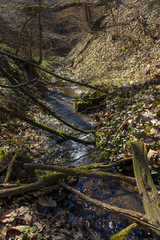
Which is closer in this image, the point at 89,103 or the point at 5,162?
the point at 5,162

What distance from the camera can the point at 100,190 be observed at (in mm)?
3830

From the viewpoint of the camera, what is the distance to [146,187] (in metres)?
2.59

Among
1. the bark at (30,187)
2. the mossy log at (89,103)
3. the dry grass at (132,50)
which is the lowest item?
the bark at (30,187)

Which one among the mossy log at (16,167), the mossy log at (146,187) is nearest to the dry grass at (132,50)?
the mossy log at (146,187)

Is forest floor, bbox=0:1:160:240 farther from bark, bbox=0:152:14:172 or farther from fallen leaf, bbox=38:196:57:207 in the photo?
bark, bbox=0:152:14:172

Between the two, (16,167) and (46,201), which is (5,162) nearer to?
(16,167)

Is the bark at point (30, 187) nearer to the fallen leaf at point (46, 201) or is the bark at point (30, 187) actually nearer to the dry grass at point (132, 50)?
the fallen leaf at point (46, 201)

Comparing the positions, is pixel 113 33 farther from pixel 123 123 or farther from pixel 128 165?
pixel 128 165

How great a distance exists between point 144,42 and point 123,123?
504 centimetres

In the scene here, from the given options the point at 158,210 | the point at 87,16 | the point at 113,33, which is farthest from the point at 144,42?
the point at 87,16

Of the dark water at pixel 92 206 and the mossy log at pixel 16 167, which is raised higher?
the mossy log at pixel 16 167

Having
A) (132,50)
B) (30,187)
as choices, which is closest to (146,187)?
(30,187)

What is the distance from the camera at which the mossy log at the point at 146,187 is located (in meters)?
2.18

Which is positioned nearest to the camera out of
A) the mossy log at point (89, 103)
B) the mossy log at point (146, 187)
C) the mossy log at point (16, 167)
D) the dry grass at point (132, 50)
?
the mossy log at point (146, 187)
